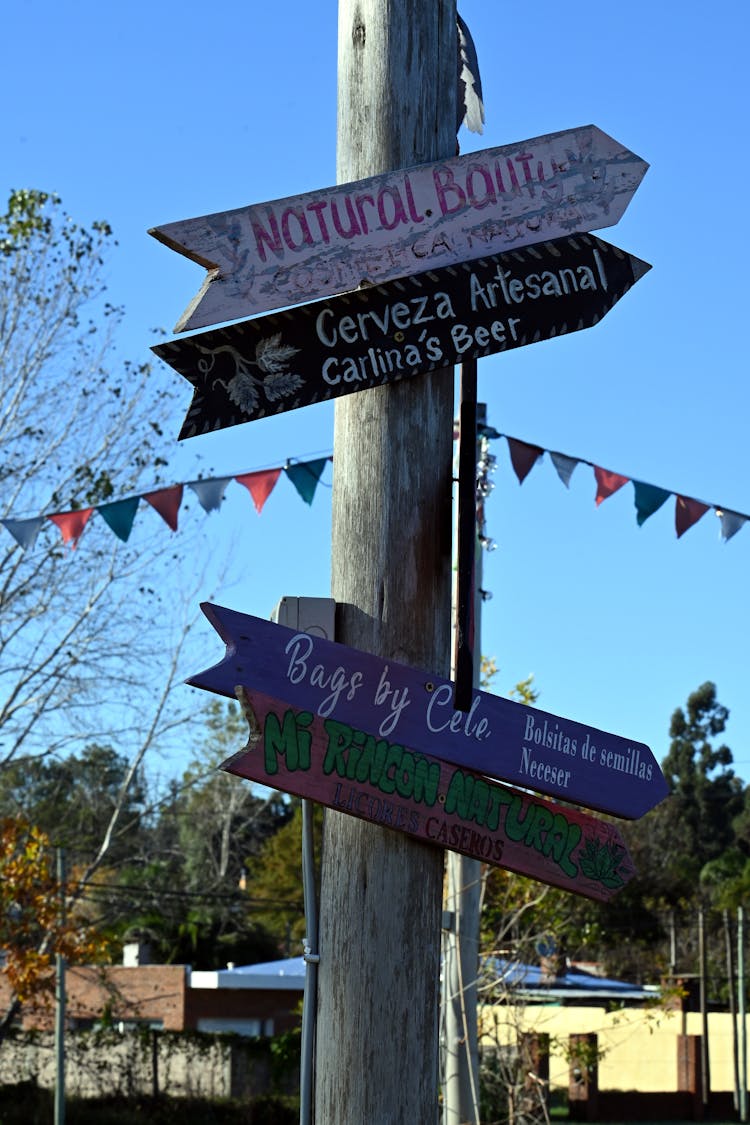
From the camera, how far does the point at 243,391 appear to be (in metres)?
2.83

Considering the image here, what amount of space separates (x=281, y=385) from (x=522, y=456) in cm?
901

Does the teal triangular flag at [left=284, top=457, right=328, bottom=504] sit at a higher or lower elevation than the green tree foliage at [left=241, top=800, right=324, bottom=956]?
higher

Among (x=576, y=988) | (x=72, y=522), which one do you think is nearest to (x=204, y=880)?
(x=576, y=988)

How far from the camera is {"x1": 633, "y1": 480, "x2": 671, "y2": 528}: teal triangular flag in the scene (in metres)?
11.7

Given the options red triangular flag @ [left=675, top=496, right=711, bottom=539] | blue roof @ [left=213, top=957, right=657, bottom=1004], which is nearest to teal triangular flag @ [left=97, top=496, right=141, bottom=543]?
red triangular flag @ [left=675, top=496, right=711, bottom=539]

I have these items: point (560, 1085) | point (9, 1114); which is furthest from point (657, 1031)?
point (9, 1114)

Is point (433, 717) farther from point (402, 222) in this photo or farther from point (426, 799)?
point (402, 222)

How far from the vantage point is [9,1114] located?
22.9 m

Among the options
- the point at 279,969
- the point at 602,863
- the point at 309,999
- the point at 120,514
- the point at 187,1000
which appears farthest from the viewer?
the point at 187,1000

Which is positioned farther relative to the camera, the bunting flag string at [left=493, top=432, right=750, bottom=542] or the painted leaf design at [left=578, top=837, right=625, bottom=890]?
the bunting flag string at [left=493, top=432, right=750, bottom=542]

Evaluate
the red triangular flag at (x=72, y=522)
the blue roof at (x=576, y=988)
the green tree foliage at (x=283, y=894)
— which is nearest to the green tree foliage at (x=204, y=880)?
the green tree foliage at (x=283, y=894)

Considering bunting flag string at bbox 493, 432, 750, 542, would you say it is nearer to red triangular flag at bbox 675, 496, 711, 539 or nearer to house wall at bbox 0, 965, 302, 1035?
red triangular flag at bbox 675, 496, 711, 539

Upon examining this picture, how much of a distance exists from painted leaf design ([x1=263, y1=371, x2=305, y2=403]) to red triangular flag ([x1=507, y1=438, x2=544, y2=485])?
889 centimetres

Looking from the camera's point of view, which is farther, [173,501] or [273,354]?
[173,501]
